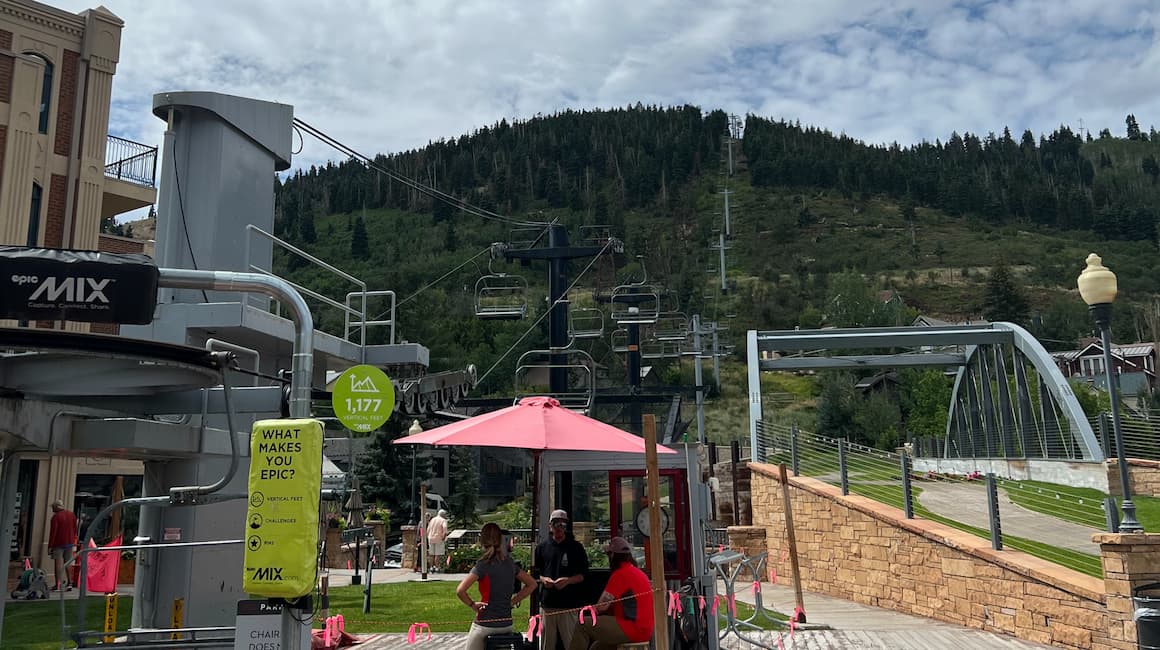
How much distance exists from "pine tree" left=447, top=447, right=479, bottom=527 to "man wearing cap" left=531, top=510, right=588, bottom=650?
3025 cm

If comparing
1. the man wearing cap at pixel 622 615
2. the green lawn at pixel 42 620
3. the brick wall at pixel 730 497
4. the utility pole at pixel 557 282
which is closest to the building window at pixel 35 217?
the green lawn at pixel 42 620

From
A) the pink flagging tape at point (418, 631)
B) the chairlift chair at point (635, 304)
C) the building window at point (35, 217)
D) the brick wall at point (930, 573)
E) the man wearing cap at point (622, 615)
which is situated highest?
the building window at point (35, 217)

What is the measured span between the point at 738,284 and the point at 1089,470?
93.3m

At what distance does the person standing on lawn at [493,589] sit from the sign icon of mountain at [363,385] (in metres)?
2.20

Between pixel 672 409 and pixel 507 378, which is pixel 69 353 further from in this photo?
pixel 507 378

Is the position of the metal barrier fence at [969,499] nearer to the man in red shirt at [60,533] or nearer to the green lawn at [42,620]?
the green lawn at [42,620]

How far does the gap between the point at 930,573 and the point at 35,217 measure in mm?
20456

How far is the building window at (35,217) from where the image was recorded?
2050 cm

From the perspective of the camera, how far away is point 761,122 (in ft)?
605

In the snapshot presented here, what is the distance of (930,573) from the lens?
13.0m

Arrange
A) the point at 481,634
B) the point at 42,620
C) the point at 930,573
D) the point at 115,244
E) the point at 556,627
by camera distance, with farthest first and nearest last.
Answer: the point at 115,244, the point at 42,620, the point at 930,573, the point at 556,627, the point at 481,634

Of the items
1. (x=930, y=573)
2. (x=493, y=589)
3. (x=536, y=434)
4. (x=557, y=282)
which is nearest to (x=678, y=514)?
(x=536, y=434)

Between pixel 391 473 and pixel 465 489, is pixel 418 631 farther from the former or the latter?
pixel 465 489

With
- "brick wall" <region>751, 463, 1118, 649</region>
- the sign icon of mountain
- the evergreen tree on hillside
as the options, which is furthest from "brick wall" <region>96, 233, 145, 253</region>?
the evergreen tree on hillside
